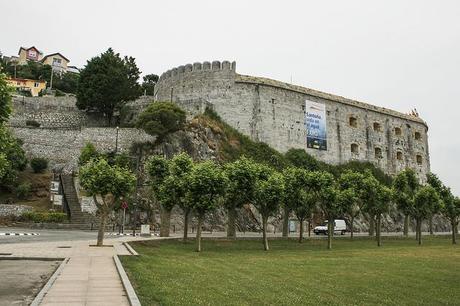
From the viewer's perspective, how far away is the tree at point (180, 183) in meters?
25.7

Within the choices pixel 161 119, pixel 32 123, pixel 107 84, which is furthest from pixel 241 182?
pixel 32 123

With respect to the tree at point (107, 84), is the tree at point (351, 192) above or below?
below

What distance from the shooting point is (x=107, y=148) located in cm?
4650

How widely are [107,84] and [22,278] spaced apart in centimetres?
4553

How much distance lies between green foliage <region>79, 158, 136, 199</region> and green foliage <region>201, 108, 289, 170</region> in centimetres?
2350

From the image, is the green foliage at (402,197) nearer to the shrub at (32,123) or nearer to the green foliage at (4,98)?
the green foliage at (4,98)

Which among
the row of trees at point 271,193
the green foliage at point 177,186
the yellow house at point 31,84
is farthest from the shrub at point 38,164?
the yellow house at point 31,84

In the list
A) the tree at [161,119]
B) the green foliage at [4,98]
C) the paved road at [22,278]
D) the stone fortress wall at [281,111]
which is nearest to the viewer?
the paved road at [22,278]

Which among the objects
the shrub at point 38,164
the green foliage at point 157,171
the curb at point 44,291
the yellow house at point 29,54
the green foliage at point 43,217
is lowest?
the curb at point 44,291

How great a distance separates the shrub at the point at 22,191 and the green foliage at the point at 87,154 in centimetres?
515

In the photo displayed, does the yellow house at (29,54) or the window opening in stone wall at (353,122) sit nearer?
the window opening in stone wall at (353,122)

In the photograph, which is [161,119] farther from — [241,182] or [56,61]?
→ [56,61]

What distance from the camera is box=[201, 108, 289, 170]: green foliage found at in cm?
4740

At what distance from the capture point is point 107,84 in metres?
54.5
